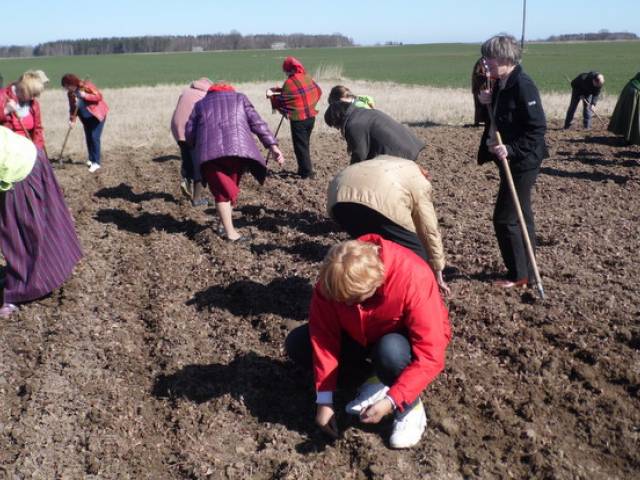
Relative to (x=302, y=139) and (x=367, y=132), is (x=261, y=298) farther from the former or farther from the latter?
(x=302, y=139)

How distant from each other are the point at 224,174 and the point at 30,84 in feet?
8.15

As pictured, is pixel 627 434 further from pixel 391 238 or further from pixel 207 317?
pixel 207 317

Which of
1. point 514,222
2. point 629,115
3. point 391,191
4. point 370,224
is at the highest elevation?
point 629,115

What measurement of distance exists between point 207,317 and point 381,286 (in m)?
2.29

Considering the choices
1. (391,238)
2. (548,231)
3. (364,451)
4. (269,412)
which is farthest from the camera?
(548,231)

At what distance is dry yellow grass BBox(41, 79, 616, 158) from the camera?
44.6 ft

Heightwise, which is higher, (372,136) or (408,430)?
(372,136)

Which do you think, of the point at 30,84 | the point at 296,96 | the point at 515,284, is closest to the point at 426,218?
the point at 515,284

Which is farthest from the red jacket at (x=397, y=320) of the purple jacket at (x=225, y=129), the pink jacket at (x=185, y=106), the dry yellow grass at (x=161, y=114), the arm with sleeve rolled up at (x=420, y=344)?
the dry yellow grass at (x=161, y=114)

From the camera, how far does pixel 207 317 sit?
4973 millimetres

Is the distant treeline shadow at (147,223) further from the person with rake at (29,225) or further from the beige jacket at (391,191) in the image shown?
the beige jacket at (391,191)

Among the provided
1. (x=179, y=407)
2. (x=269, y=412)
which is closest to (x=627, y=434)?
(x=269, y=412)

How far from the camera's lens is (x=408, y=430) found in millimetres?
3336

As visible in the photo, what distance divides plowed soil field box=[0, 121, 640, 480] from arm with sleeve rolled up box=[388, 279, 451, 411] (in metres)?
0.45
